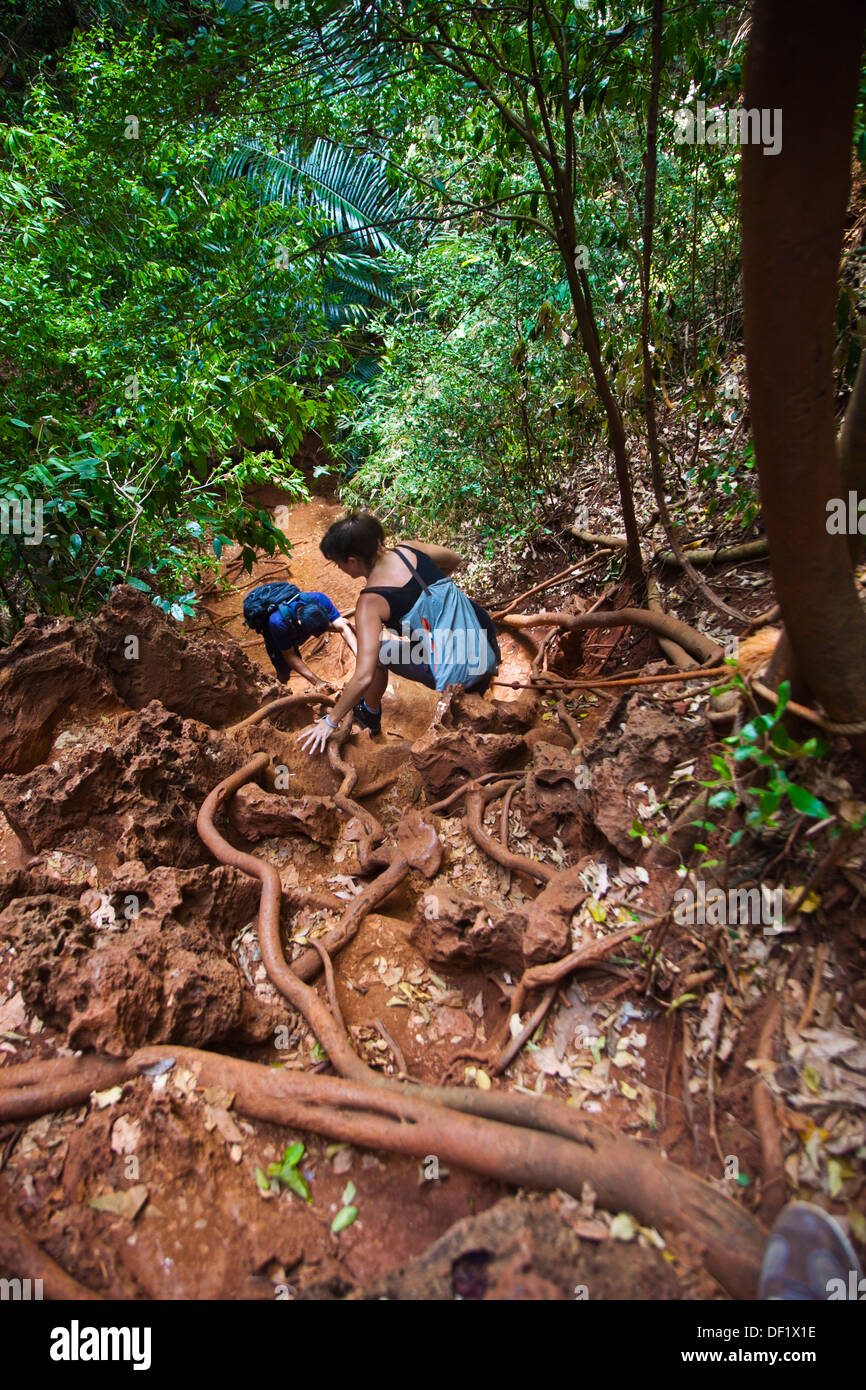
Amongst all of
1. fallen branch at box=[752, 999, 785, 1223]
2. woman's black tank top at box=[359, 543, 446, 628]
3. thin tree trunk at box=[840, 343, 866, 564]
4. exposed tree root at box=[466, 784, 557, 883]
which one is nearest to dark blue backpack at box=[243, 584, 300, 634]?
woman's black tank top at box=[359, 543, 446, 628]

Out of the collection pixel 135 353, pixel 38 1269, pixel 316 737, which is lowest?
pixel 38 1269

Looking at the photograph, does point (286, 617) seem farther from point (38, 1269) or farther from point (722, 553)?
point (38, 1269)

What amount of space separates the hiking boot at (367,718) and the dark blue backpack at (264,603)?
1165 mm

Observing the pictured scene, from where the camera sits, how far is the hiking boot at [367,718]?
4902 millimetres

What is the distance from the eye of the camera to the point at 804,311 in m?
1.47

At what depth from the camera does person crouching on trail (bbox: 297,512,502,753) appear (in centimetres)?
432

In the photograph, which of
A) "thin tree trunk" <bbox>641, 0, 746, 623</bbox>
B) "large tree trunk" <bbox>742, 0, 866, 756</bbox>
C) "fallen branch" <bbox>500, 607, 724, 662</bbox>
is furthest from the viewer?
"fallen branch" <bbox>500, 607, 724, 662</bbox>

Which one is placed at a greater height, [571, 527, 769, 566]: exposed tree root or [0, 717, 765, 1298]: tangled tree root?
[571, 527, 769, 566]: exposed tree root

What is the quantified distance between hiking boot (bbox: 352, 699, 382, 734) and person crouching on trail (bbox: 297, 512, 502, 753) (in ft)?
1.04

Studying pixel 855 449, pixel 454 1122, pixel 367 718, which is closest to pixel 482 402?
pixel 367 718

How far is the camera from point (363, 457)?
1156 centimetres

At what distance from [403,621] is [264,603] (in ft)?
5.32

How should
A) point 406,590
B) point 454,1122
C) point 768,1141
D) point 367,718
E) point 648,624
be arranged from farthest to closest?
point 367,718, point 406,590, point 648,624, point 454,1122, point 768,1141

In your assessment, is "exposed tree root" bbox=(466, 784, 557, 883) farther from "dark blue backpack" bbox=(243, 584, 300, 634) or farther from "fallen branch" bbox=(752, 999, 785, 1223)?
"dark blue backpack" bbox=(243, 584, 300, 634)
